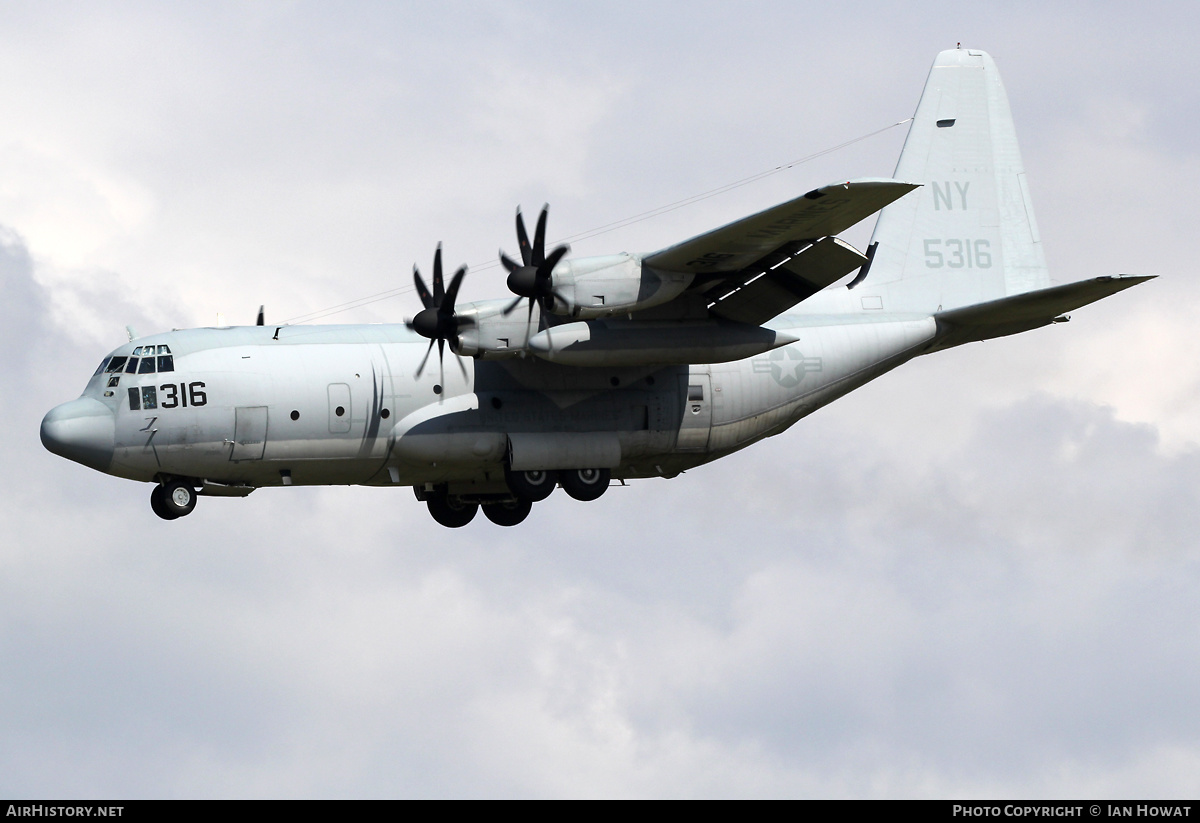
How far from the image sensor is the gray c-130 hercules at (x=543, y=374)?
29797 millimetres

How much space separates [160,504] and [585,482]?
23.5 ft

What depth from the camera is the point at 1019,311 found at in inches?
1308

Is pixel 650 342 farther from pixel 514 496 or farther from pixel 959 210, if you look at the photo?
pixel 959 210

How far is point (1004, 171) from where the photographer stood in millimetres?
36125

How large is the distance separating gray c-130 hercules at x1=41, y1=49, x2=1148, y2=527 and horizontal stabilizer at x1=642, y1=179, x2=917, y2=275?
0.15ft

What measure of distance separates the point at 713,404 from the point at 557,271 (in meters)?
4.89

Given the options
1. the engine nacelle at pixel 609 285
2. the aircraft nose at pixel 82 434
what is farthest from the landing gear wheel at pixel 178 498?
the engine nacelle at pixel 609 285

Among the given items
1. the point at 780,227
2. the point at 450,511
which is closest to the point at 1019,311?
the point at 780,227

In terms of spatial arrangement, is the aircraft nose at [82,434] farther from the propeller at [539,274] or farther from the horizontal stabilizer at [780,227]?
the horizontal stabilizer at [780,227]

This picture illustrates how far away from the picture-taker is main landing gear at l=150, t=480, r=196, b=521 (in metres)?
30.8

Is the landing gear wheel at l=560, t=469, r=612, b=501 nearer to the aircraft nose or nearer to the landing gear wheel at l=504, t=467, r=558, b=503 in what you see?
the landing gear wheel at l=504, t=467, r=558, b=503

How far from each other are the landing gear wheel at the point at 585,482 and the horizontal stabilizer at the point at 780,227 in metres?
4.47
